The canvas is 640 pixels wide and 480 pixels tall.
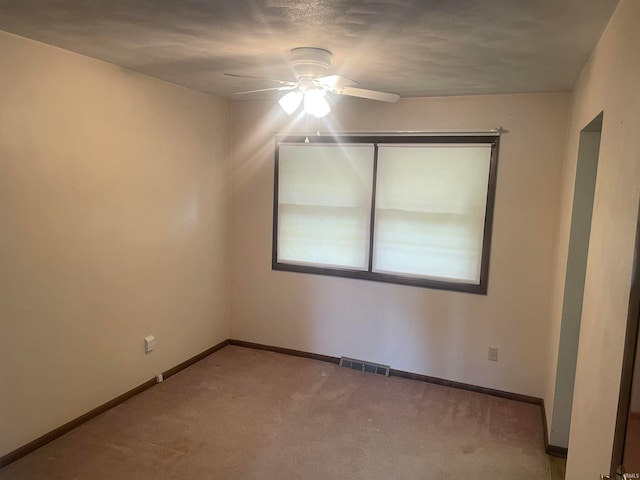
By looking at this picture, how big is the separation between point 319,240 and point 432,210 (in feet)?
3.43

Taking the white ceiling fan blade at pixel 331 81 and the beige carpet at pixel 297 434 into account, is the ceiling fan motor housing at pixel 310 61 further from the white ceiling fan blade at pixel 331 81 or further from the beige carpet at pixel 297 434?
the beige carpet at pixel 297 434

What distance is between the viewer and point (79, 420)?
309 cm

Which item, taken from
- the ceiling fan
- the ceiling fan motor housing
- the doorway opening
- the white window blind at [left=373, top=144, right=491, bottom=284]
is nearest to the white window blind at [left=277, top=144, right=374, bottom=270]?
the white window blind at [left=373, top=144, right=491, bottom=284]

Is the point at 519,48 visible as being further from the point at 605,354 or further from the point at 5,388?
the point at 5,388

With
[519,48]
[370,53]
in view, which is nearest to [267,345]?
[370,53]

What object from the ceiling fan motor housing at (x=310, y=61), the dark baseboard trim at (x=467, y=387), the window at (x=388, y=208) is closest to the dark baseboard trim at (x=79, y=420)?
the window at (x=388, y=208)

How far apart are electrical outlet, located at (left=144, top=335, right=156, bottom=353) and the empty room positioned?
19mm

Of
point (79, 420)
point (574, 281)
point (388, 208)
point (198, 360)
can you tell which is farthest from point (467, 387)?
point (79, 420)

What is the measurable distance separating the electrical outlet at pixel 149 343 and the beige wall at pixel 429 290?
3.54 feet

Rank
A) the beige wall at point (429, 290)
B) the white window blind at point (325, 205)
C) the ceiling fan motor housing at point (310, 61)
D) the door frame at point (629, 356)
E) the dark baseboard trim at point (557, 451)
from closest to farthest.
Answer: the door frame at point (629, 356)
the ceiling fan motor housing at point (310, 61)
the dark baseboard trim at point (557, 451)
the beige wall at point (429, 290)
the white window blind at point (325, 205)

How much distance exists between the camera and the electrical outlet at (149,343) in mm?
3614

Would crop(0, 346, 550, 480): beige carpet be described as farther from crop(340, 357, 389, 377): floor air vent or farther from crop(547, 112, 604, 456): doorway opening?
crop(547, 112, 604, 456): doorway opening

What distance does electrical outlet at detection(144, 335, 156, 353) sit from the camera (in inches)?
142

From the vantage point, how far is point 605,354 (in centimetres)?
162
